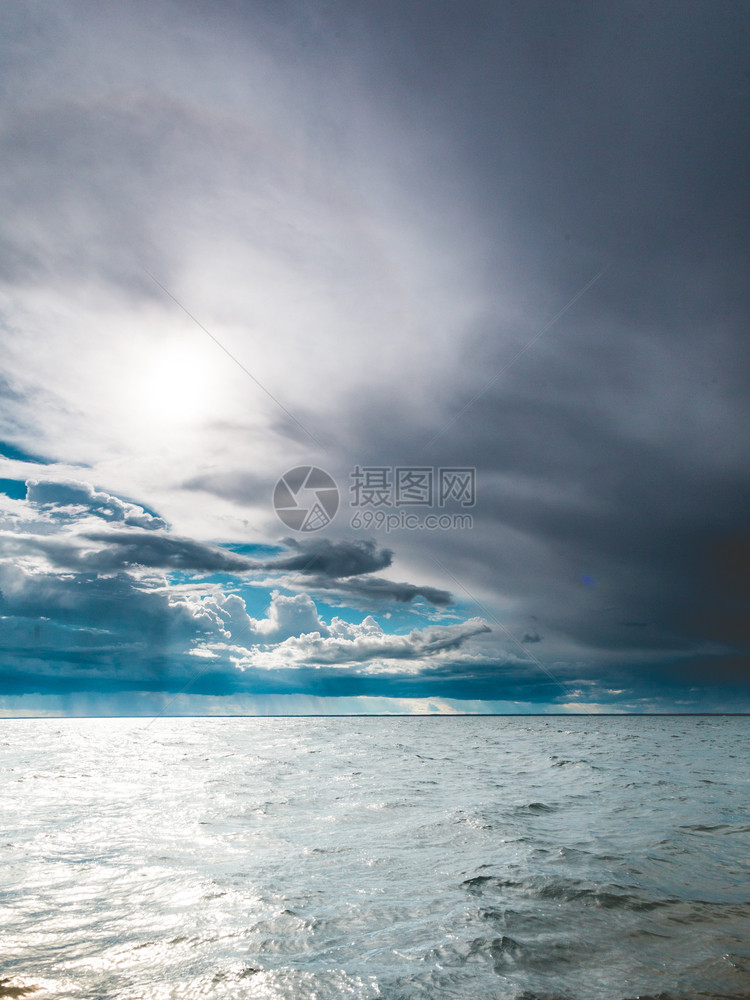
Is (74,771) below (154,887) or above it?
below

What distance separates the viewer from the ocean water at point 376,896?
25.7 ft

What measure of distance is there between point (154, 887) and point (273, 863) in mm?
2918

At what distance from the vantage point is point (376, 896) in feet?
36.3

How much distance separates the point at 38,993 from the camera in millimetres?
7227

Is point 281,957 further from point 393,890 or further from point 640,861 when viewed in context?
point 640,861

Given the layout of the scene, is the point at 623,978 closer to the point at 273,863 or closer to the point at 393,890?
the point at 393,890

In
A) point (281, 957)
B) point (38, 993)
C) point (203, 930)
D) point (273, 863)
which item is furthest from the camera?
point (273, 863)

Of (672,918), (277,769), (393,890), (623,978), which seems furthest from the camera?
(277,769)

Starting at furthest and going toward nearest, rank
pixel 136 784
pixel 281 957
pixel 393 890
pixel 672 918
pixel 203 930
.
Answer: pixel 136 784 → pixel 393 890 → pixel 672 918 → pixel 203 930 → pixel 281 957

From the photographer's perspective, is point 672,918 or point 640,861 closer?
point 672,918

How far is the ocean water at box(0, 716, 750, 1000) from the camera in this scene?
784 cm

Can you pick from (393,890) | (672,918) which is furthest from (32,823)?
(672,918)

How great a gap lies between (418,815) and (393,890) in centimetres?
825

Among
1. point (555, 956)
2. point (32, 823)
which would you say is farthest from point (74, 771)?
point (555, 956)
